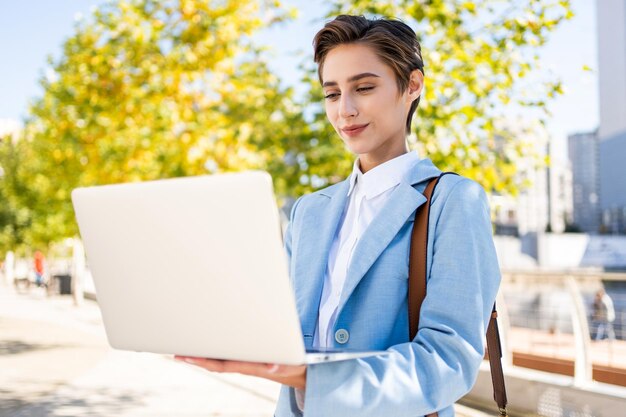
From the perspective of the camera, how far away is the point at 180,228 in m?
1.10

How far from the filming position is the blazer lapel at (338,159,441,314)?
133cm

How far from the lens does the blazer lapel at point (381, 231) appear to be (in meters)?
1.33

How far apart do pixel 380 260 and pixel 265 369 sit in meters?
0.40

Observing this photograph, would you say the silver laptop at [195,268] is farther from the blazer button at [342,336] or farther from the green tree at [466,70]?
the green tree at [466,70]

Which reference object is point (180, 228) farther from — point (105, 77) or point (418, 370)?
point (105, 77)

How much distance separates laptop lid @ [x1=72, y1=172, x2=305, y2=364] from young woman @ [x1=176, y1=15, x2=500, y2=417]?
0.06 meters

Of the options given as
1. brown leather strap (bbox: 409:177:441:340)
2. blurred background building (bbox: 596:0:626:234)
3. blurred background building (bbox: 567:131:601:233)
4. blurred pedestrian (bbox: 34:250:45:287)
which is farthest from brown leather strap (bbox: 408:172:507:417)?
blurred background building (bbox: 567:131:601:233)

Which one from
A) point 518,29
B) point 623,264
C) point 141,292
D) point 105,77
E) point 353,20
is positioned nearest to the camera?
point 141,292

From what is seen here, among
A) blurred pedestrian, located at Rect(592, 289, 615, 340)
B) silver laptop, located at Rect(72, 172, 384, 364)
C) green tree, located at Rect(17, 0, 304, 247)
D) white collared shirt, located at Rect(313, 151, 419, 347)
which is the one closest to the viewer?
silver laptop, located at Rect(72, 172, 384, 364)

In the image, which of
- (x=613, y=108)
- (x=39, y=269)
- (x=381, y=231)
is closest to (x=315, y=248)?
(x=381, y=231)

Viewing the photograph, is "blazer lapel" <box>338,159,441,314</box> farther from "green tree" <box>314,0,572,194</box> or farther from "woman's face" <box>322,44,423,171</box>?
"green tree" <box>314,0,572,194</box>

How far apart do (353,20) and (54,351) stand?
9044 millimetres

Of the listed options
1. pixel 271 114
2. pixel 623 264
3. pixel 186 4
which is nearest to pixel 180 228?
pixel 271 114

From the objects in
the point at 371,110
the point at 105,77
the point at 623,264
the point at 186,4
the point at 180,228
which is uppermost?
the point at 186,4
